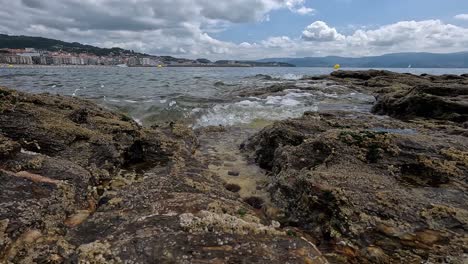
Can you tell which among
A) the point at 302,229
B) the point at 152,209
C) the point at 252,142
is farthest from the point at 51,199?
the point at 252,142

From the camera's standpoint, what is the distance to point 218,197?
15.9 ft

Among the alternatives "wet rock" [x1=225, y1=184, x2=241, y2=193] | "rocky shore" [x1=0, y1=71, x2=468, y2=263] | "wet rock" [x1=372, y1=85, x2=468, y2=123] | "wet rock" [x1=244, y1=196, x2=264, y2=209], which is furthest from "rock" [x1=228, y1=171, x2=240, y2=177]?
"wet rock" [x1=372, y1=85, x2=468, y2=123]

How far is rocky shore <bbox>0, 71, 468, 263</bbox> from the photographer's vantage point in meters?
3.31

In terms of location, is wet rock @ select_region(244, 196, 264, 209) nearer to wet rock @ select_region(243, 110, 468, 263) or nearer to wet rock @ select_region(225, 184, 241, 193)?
wet rock @ select_region(243, 110, 468, 263)

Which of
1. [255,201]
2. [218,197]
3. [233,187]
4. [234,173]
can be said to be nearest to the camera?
[218,197]

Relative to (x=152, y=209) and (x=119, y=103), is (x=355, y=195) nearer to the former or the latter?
(x=152, y=209)

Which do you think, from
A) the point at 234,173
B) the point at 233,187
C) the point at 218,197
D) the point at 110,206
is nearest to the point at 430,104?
the point at 234,173

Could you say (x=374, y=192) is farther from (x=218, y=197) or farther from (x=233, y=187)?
(x=233, y=187)

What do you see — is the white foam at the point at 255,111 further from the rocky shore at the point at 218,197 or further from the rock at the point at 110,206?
the rock at the point at 110,206


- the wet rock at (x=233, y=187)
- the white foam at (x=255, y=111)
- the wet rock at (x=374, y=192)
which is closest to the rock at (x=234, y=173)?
the wet rock at (x=233, y=187)

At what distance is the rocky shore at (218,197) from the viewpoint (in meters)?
3.31

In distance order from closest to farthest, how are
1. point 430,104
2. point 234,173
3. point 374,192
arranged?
1. point 374,192
2. point 234,173
3. point 430,104

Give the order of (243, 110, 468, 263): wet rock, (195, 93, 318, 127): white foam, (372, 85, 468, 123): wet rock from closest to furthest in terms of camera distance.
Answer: (243, 110, 468, 263): wet rock < (372, 85, 468, 123): wet rock < (195, 93, 318, 127): white foam

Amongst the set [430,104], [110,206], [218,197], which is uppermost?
[430,104]
